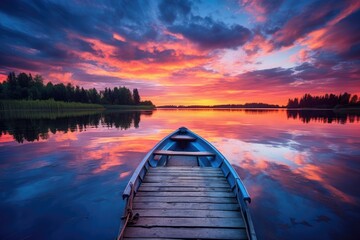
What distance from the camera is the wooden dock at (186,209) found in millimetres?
2787

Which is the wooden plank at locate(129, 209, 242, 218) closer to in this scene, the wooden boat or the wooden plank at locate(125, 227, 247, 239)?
the wooden boat

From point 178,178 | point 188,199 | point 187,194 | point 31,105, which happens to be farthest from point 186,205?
point 31,105

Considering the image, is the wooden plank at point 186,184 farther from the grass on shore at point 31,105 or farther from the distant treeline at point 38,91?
the distant treeline at point 38,91

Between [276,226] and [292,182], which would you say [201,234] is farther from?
[292,182]

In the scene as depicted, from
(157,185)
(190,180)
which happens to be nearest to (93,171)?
(157,185)

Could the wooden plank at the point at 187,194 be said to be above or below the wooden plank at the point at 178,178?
below

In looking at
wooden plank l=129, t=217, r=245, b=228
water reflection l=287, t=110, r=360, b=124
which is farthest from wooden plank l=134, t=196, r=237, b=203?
water reflection l=287, t=110, r=360, b=124

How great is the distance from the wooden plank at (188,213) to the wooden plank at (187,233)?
11.6 inches

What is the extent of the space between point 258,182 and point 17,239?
21.4 feet

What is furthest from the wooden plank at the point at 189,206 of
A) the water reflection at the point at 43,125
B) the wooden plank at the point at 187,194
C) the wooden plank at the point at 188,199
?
the water reflection at the point at 43,125

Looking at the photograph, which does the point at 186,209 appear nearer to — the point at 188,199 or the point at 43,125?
the point at 188,199

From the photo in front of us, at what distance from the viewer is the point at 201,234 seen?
2.77m

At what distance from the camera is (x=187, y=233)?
2779 millimetres

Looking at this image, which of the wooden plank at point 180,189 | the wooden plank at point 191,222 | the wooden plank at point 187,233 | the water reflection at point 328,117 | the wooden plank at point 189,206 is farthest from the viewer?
the water reflection at point 328,117
